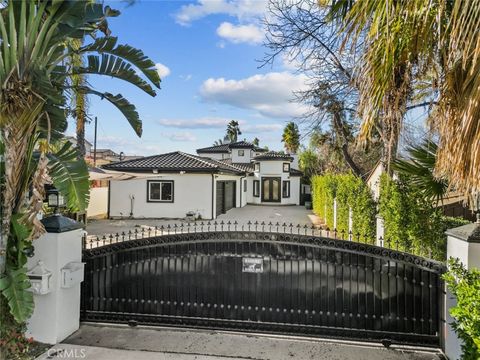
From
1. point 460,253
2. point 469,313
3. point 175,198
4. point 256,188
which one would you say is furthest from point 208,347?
point 256,188

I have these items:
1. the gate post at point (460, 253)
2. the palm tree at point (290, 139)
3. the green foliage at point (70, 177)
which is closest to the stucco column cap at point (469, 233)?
the gate post at point (460, 253)

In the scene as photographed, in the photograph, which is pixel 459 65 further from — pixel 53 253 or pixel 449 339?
pixel 53 253

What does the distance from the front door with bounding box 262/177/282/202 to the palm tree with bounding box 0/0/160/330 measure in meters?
26.4

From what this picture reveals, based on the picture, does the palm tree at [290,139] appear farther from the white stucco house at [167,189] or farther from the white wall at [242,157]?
the white stucco house at [167,189]

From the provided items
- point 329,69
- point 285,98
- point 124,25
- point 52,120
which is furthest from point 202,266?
point 329,69

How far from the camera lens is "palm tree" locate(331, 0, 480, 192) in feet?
8.01

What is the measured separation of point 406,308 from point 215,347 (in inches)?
109

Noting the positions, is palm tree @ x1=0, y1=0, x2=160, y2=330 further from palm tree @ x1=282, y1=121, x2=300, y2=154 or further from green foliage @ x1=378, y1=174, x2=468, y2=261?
palm tree @ x1=282, y1=121, x2=300, y2=154

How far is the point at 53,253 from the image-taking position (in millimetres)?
4410

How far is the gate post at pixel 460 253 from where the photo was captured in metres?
3.67

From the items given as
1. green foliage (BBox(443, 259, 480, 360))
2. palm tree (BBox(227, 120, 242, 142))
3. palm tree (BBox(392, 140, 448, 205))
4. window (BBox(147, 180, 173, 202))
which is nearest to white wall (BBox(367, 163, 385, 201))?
palm tree (BBox(392, 140, 448, 205))

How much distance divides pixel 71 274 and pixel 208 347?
2.19 m

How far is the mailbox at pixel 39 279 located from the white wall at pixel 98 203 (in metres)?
15.9

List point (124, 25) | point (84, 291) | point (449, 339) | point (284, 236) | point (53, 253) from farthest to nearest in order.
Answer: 1. point (124, 25)
2. point (84, 291)
3. point (284, 236)
4. point (53, 253)
5. point (449, 339)
